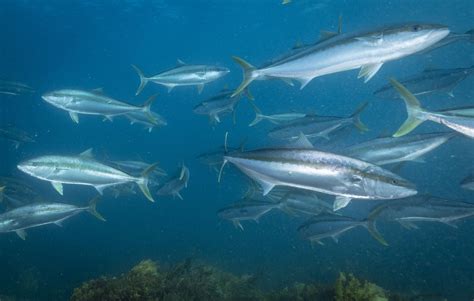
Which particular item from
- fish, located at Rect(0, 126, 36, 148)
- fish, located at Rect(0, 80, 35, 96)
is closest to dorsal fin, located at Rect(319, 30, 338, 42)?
fish, located at Rect(0, 126, 36, 148)

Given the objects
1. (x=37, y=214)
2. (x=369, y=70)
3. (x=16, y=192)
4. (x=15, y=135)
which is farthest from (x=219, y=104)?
(x=15, y=135)

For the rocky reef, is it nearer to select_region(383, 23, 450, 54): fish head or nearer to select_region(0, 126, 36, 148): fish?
select_region(383, 23, 450, 54): fish head

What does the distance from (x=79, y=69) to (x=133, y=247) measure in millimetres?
62442

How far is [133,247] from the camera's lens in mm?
25016

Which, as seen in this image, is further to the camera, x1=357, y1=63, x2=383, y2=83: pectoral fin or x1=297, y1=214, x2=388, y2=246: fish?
x1=297, y1=214, x2=388, y2=246: fish

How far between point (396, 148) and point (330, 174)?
284 cm

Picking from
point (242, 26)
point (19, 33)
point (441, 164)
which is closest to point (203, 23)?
point (242, 26)

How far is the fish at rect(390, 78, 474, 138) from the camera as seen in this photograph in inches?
174

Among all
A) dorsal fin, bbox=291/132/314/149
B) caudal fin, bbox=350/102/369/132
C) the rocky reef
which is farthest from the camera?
caudal fin, bbox=350/102/369/132

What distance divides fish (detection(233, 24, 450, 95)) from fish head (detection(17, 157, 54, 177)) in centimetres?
451

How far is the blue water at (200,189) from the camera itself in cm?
1678

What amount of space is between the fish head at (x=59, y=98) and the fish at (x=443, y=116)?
23.8 feet

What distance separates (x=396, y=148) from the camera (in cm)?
625

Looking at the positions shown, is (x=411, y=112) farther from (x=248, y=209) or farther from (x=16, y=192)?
(x=16, y=192)
